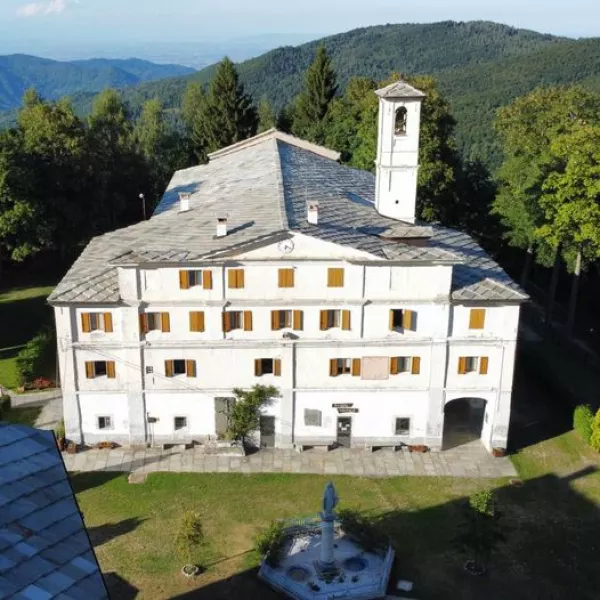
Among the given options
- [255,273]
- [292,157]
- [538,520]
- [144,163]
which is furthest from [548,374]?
[144,163]

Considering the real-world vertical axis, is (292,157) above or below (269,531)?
above

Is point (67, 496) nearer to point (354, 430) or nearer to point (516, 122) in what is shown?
point (354, 430)

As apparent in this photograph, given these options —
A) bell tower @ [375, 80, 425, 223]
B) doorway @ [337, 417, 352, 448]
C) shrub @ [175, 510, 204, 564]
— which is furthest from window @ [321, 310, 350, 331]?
shrub @ [175, 510, 204, 564]

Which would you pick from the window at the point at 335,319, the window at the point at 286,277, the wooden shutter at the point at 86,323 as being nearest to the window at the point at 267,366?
the window at the point at 335,319

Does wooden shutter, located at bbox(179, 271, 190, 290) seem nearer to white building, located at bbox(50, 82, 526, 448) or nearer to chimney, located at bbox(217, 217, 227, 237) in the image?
white building, located at bbox(50, 82, 526, 448)

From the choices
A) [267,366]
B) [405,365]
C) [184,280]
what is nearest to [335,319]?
[267,366]

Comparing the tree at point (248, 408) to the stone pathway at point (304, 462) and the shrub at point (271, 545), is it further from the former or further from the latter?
the shrub at point (271, 545)
